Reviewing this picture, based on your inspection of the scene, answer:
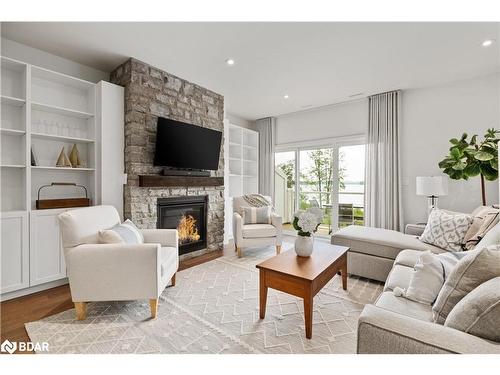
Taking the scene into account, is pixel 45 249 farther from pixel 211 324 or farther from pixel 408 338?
pixel 408 338

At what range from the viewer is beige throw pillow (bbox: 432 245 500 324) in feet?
3.21

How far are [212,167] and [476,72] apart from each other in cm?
381

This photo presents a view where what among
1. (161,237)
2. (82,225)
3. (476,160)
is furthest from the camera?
(476,160)

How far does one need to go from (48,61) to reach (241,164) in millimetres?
3243

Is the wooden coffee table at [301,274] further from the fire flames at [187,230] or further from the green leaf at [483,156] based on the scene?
the green leaf at [483,156]

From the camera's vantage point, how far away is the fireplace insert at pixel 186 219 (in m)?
3.20

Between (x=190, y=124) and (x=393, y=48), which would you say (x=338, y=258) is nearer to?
(x=393, y=48)

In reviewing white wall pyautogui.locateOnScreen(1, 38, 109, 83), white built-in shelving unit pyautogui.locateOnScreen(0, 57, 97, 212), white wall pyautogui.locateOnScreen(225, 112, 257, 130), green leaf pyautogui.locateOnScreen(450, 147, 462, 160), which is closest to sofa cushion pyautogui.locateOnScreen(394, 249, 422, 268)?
green leaf pyautogui.locateOnScreen(450, 147, 462, 160)

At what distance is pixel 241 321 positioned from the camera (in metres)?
1.86

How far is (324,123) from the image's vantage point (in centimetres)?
459

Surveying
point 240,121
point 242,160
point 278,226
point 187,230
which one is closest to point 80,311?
point 187,230

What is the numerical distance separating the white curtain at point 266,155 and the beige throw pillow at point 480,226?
3438 mm

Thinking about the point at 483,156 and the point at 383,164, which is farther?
the point at 383,164
